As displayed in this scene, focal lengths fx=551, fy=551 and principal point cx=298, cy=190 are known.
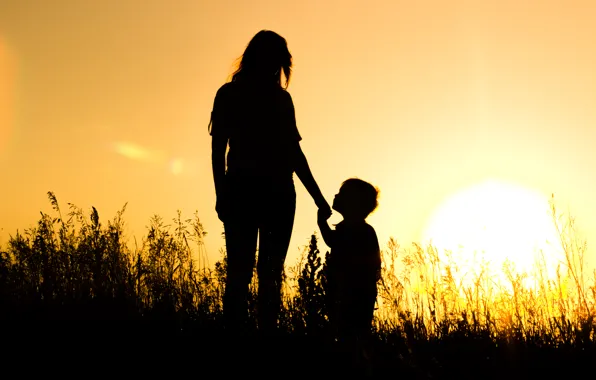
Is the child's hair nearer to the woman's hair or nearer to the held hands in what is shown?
the held hands

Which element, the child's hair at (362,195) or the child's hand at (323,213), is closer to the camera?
the child's hand at (323,213)

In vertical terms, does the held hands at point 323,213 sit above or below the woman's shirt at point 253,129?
below

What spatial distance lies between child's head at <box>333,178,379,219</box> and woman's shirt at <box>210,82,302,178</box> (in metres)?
0.62

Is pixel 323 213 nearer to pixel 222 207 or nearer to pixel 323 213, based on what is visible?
pixel 323 213

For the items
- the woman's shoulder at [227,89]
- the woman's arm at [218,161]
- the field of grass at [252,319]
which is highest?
the woman's shoulder at [227,89]

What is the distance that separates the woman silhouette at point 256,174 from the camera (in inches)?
144

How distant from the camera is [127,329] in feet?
12.6

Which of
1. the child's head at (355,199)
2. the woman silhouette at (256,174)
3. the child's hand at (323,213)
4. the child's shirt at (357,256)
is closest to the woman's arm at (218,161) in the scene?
the woman silhouette at (256,174)

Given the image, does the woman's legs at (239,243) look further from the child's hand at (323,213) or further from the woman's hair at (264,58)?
the woman's hair at (264,58)

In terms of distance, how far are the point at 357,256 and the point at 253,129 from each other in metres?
1.16

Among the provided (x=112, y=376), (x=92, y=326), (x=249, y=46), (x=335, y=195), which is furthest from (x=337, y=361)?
(x=249, y=46)

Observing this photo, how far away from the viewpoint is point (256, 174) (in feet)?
12.0

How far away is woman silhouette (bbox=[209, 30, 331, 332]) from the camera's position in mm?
3646

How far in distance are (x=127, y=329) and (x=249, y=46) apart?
2.14 m
